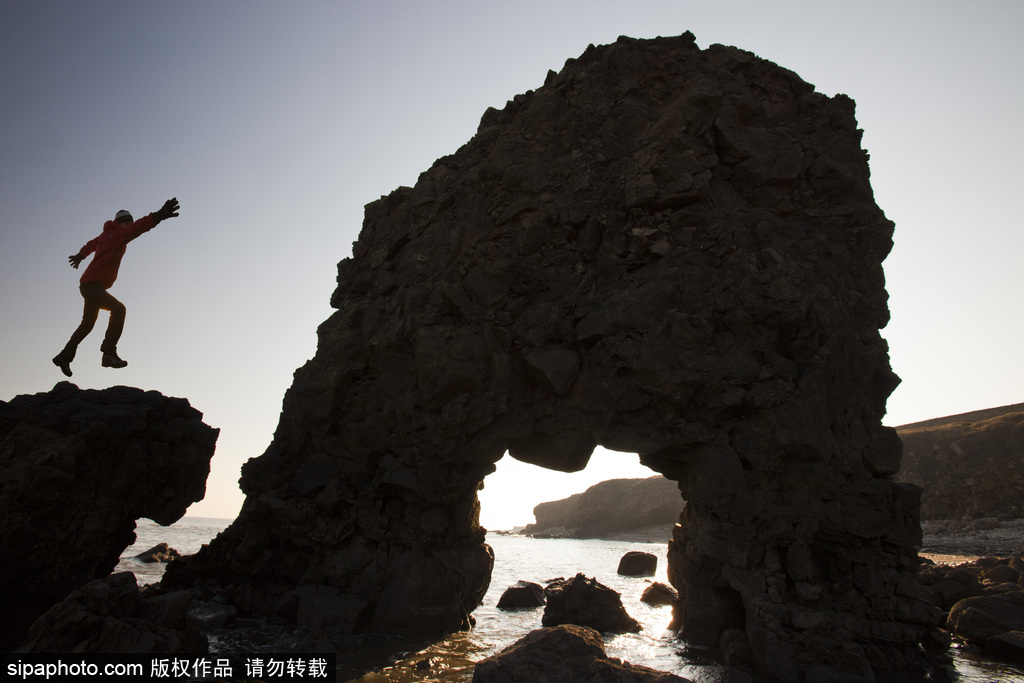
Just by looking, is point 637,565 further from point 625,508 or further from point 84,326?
point 625,508

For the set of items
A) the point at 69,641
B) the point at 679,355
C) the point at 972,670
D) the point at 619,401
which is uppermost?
the point at 679,355

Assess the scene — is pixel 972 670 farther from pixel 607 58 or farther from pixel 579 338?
pixel 607 58

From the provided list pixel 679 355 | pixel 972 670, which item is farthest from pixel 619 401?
pixel 972 670

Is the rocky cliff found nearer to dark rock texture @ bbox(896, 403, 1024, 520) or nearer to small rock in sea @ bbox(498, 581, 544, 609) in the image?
dark rock texture @ bbox(896, 403, 1024, 520)

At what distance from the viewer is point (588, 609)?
16391mm

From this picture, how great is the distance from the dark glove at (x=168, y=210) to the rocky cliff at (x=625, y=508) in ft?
282

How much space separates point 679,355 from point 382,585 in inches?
404

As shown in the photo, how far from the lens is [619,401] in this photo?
46.3 feet

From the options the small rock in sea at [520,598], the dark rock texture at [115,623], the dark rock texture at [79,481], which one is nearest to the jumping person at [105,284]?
the dark rock texture at [79,481]

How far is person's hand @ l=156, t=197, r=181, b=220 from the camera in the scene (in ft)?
28.5

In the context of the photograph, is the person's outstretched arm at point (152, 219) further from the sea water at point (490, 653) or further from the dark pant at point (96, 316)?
the sea water at point (490, 653)

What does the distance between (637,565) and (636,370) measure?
26.6 m

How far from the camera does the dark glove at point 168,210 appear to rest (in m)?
8.69

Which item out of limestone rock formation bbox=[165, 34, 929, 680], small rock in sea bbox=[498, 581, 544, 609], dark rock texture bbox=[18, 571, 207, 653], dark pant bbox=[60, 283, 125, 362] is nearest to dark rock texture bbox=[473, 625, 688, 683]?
limestone rock formation bbox=[165, 34, 929, 680]
